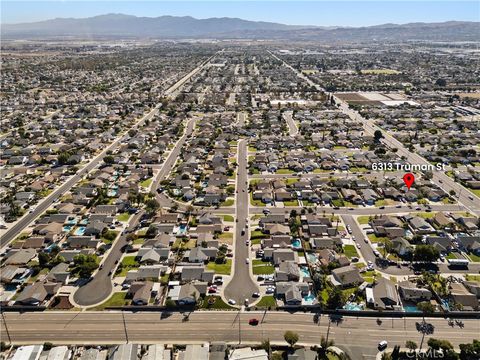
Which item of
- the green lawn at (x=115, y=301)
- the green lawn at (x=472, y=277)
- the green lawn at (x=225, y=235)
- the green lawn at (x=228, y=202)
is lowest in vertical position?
the green lawn at (x=115, y=301)

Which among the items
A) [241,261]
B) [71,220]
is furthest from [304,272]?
[71,220]

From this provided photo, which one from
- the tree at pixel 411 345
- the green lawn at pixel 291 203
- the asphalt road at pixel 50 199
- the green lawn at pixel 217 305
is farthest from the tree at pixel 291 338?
the asphalt road at pixel 50 199

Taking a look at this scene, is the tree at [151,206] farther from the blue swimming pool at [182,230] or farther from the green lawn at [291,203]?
the green lawn at [291,203]

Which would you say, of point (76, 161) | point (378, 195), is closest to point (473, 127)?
point (378, 195)

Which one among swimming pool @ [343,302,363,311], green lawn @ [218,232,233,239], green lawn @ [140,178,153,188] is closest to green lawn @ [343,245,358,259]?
swimming pool @ [343,302,363,311]

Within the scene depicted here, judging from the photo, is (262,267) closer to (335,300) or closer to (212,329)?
(335,300)
